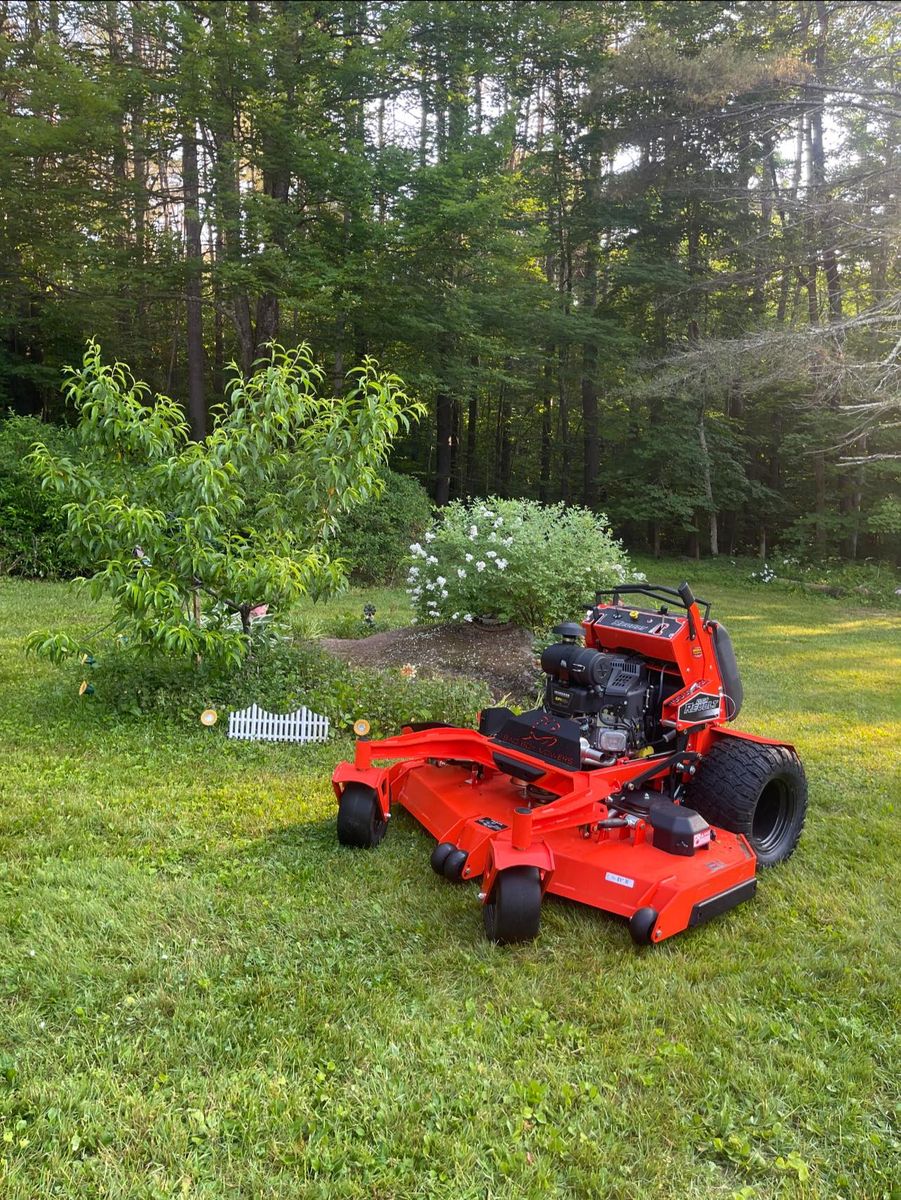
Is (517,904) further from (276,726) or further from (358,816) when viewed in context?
(276,726)

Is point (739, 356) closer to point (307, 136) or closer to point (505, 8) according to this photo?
point (307, 136)

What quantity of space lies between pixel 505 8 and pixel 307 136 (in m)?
8.43

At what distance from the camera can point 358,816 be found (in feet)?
13.2

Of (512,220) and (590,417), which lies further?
(590,417)

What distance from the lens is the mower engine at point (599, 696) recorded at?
13.0 ft

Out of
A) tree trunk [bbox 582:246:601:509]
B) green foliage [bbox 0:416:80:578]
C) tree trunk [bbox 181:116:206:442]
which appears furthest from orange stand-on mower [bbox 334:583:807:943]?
tree trunk [bbox 582:246:601:509]

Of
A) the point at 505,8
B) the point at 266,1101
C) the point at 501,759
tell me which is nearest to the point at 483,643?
the point at 501,759

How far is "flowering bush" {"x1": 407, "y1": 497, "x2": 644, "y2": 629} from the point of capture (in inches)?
306

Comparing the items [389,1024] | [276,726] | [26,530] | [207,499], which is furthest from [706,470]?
[389,1024]

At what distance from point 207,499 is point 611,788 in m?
3.20

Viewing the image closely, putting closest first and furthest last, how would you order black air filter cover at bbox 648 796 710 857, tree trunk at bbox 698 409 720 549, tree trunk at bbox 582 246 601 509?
black air filter cover at bbox 648 796 710 857 < tree trunk at bbox 698 409 720 549 < tree trunk at bbox 582 246 601 509

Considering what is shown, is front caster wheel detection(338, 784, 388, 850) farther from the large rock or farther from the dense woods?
the dense woods

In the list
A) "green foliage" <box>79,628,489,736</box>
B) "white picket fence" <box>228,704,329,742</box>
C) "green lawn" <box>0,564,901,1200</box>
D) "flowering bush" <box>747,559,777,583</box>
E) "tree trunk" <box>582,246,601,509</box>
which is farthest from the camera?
"tree trunk" <box>582,246,601,509</box>

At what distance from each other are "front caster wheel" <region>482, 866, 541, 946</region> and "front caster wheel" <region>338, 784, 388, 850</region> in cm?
98
